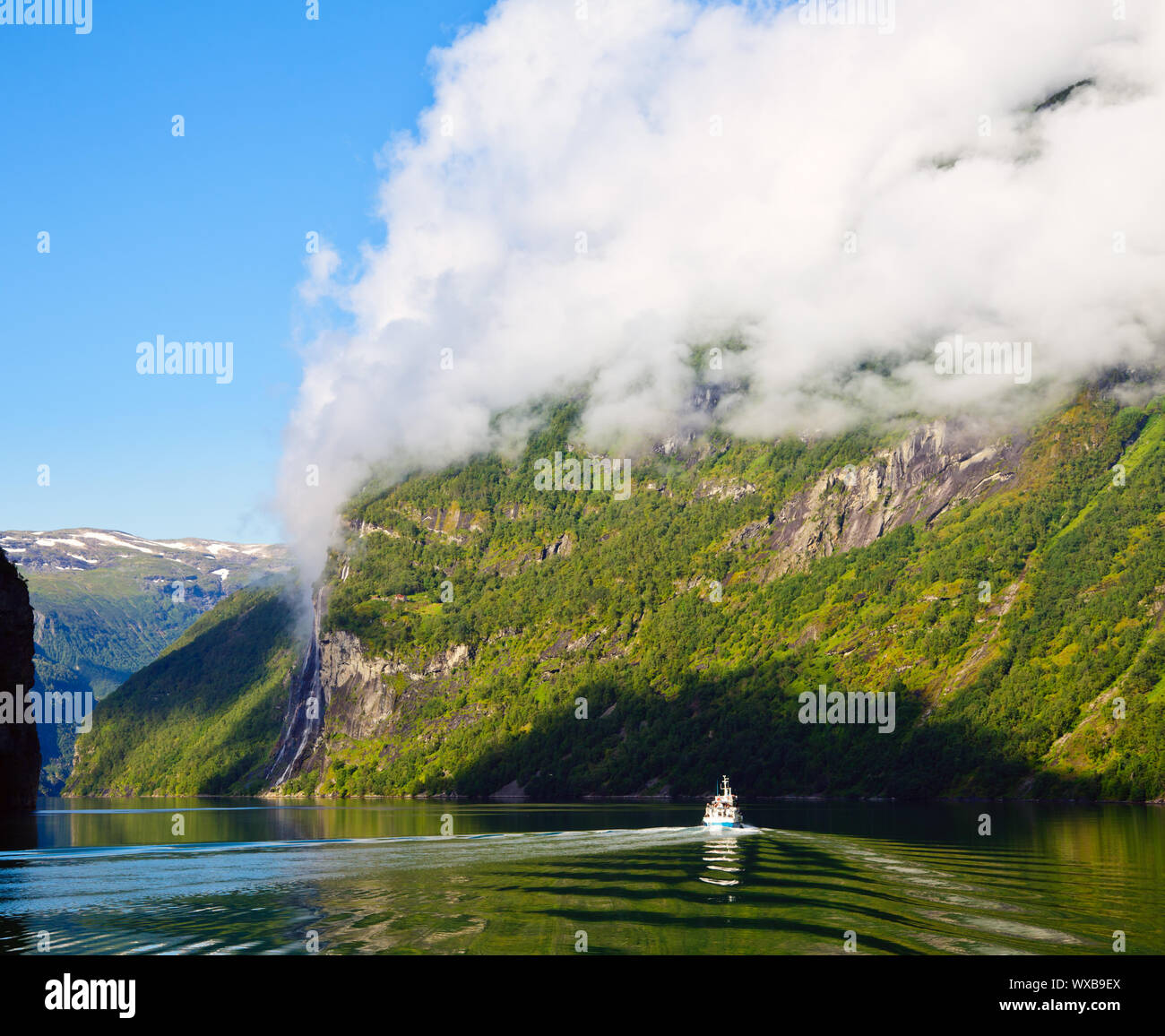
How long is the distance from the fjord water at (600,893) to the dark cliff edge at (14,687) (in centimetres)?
4307

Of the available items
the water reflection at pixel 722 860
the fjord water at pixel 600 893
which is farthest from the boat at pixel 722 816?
the water reflection at pixel 722 860

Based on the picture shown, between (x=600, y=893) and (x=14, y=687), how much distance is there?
445 feet

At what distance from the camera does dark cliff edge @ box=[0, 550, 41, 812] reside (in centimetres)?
16488

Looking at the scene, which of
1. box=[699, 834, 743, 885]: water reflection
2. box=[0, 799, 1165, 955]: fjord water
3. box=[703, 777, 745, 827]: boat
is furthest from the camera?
box=[703, 777, 745, 827]: boat

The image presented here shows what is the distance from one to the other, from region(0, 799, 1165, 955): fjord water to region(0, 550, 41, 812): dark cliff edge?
43.1 meters

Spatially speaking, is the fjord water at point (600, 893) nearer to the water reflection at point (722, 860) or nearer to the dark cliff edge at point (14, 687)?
the water reflection at point (722, 860)

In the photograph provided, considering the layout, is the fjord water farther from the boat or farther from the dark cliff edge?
the dark cliff edge

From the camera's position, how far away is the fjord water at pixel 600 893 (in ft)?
168

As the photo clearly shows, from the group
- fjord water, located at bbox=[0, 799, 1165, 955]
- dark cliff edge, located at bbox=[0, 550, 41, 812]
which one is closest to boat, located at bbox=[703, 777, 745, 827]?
fjord water, located at bbox=[0, 799, 1165, 955]

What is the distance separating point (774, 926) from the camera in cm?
5438

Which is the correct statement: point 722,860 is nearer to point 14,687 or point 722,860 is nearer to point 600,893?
point 600,893

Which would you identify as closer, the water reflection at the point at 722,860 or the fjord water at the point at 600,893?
the fjord water at the point at 600,893

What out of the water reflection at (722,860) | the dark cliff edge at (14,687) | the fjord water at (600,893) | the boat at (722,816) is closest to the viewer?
the fjord water at (600,893)
